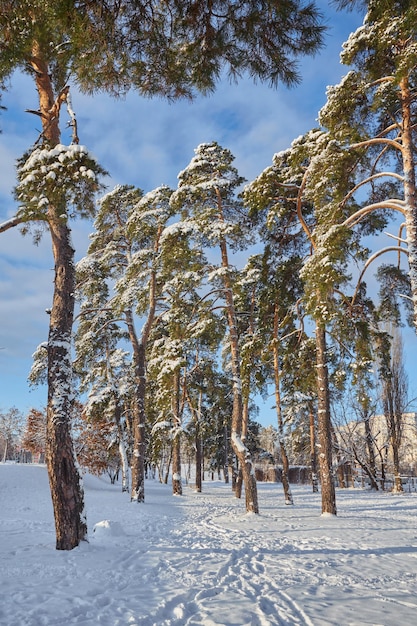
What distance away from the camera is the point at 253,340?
603 inches

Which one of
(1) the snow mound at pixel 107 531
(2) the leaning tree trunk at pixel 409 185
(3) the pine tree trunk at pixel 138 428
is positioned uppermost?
(2) the leaning tree trunk at pixel 409 185

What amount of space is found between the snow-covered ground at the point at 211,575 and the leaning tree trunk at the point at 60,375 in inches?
20.8

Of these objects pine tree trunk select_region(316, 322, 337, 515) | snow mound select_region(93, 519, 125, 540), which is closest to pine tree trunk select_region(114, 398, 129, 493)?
pine tree trunk select_region(316, 322, 337, 515)

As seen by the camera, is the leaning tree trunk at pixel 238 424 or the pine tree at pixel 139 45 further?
the leaning tree trunk at pixel 238 424

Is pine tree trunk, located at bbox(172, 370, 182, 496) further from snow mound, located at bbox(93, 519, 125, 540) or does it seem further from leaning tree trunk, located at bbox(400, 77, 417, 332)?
leaning tree trunk, located at bbox(400, 77, 417, 332)

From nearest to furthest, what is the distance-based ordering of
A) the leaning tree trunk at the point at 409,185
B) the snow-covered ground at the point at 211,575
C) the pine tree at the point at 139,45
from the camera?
the snow-covered ground at the point at 211,575, the pine tree at the point at 139,45, the leaning tree trunk at the point at 409,185

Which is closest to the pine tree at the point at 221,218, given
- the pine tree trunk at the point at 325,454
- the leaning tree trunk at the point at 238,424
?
the leaning tree trunk at the point at 238,424

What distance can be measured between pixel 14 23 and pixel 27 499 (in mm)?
17207

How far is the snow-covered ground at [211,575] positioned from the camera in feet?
13.4

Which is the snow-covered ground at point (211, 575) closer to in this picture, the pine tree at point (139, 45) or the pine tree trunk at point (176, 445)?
the pine tree at point (139, 45)

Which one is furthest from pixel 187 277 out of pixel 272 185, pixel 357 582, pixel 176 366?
pixel 357 582

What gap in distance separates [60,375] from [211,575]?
4.10 meters

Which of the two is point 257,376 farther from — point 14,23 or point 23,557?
point 14,23

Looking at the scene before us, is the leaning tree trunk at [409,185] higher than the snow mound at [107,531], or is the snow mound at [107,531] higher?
the leaning tree trunk at [409,185]
